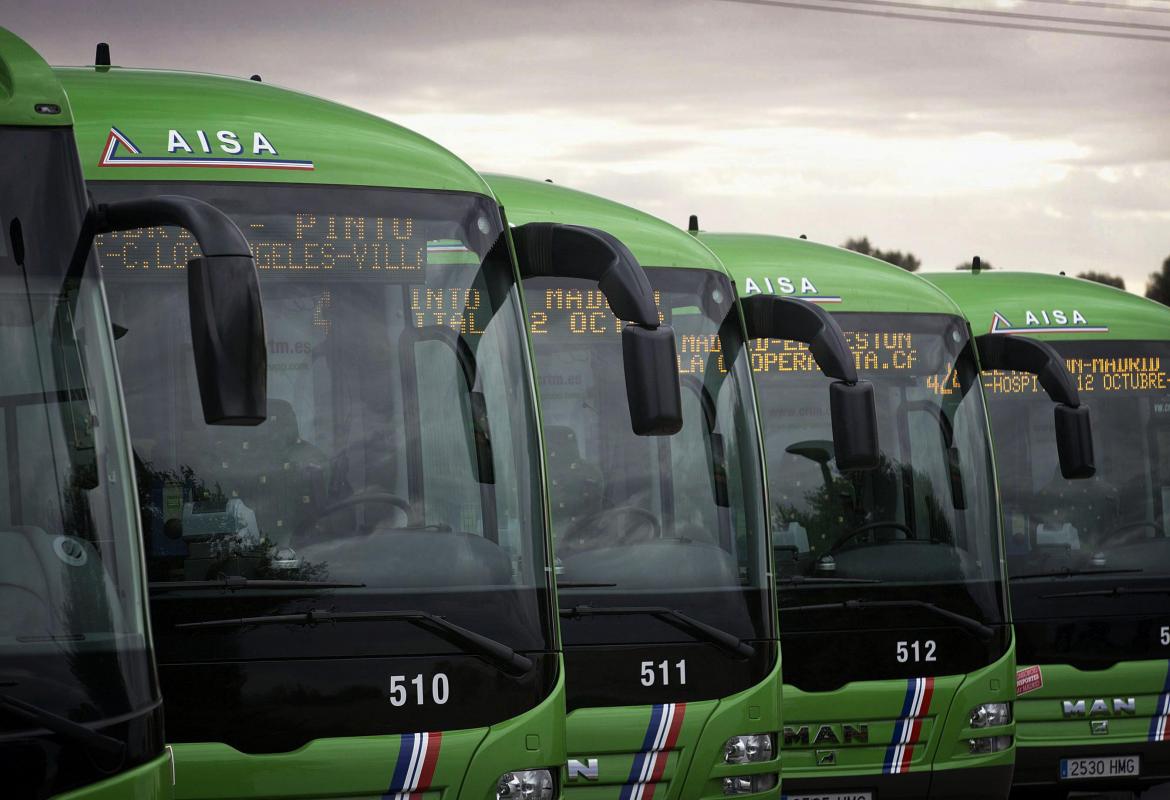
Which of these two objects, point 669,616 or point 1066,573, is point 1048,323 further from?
point 669,616

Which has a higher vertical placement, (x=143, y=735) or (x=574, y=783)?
(x=143, y=735)

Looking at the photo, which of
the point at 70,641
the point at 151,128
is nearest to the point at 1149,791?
Result: the point at 151,128

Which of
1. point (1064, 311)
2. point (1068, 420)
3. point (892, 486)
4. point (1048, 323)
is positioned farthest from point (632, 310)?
point (1064, 311)

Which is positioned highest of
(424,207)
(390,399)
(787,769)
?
(424,207)

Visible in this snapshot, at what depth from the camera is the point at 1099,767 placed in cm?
1171

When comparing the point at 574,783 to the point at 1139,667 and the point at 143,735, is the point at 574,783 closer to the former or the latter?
the point at 143,735

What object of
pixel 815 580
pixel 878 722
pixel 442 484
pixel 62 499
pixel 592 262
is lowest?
pixel 878 722

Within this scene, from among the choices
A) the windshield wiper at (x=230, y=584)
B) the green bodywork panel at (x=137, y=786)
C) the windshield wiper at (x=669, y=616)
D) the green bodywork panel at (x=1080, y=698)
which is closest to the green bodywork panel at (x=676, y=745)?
the windshield wiper at (x=669, y=616)

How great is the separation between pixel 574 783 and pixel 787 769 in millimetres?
2294

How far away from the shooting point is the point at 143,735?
188 inches

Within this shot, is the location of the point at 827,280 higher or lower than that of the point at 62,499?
higher

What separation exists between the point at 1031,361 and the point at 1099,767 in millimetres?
2743

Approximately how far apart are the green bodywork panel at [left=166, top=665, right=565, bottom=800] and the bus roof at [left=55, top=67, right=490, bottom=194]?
6.20 ft

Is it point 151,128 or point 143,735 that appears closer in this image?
point 143,735
